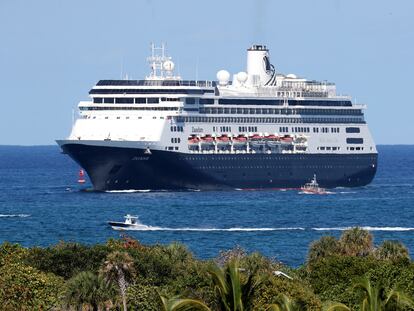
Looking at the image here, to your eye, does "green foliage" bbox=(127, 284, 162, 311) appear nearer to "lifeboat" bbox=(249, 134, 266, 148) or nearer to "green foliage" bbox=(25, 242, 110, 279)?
"green foliage" bbox=(25, 242, 110, 279)

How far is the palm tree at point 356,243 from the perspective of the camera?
229ft

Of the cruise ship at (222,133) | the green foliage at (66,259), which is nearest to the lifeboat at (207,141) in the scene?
the cruise ship at (222,133)

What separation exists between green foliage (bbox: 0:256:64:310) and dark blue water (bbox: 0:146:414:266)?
103ft

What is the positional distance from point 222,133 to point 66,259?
83013 millimetres

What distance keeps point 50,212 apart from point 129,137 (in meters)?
18.5

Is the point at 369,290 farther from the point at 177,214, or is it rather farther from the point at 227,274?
the point at 177,214

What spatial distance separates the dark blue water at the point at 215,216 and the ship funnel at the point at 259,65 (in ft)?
46.2

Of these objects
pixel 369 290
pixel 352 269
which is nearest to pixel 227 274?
pixel 369 290

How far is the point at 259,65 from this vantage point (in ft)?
541

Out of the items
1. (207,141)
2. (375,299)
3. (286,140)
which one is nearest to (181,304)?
(375,299)

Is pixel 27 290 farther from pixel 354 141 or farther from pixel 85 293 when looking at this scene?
pixel 354 141

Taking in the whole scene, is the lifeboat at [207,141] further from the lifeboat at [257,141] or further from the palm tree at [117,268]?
the palm tree at [117,268]

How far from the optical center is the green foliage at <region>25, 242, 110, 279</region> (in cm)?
6631

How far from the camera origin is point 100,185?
144 m
